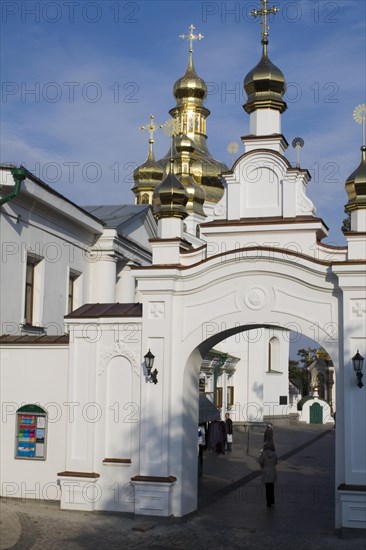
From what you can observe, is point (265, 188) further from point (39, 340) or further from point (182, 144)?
point (182, 144)

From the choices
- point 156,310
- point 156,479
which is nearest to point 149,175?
point 156,310

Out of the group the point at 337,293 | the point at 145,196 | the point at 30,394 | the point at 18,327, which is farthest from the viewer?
the point at 145,196

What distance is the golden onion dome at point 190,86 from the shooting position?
42.5 metres

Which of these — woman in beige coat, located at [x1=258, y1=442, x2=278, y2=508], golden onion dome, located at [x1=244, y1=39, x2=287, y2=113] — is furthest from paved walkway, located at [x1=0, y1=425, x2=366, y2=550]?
golden onion dome, located at [x1=244, y1=39, x2=287, y2=113]

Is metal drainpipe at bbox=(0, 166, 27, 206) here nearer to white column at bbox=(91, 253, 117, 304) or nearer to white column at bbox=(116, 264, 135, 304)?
white column at bbox=(91, 253, 117, 304)

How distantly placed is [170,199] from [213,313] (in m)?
2.19

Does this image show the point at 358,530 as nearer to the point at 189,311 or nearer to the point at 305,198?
the point at 189,311

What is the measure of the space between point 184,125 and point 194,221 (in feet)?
27.7

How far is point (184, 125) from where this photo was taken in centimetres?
4266

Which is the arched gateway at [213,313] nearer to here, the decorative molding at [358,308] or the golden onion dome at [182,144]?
the decorative molding at [358,308]

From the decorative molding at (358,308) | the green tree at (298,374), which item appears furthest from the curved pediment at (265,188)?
the green tree at (298,374)

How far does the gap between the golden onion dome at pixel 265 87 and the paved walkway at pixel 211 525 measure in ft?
24.1

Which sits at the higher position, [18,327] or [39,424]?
[18,327]

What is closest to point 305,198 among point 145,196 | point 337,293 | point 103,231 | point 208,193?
point 337,293
